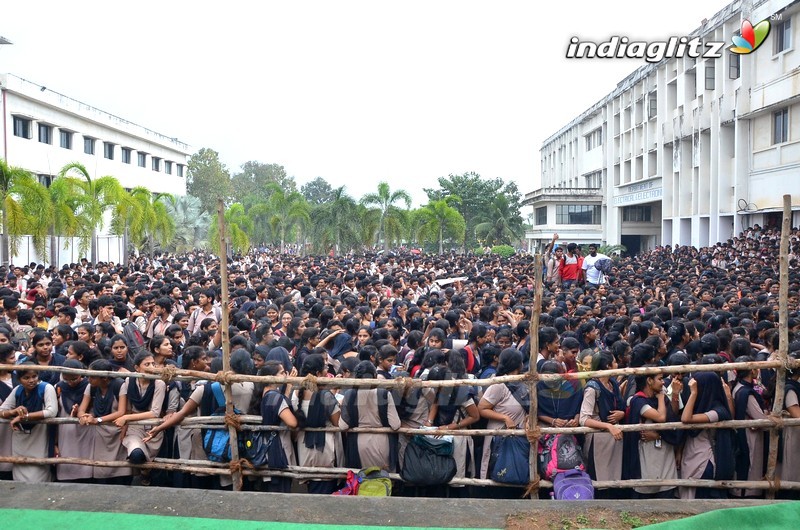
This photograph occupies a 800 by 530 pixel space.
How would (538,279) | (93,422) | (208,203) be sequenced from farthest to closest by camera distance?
(208,203) < (93,422) < (538,279)

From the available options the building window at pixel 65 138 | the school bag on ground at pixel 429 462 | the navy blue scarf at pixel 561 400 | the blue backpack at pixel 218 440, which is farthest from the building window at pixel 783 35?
the building window at pixel 65 138

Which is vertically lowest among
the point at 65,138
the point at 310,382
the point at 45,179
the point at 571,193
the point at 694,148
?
the point at 310,382

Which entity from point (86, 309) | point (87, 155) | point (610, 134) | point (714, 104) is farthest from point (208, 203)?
point (86, 309)

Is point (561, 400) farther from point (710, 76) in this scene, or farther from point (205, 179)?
point (205, 179)

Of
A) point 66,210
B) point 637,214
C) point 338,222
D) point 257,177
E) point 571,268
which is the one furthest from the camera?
point 257,177

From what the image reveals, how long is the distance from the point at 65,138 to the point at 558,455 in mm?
31106

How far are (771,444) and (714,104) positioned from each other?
80.3ft

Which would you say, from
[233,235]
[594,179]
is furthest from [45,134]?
[594,179]

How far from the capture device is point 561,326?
8.14m

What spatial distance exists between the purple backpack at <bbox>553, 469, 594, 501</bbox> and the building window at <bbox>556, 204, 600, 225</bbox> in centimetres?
3821

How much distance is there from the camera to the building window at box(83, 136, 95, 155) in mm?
32562

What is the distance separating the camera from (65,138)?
30.7 m

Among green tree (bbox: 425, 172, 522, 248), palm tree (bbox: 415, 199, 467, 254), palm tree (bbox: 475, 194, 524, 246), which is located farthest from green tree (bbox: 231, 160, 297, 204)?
palm tree (bbox: 415, 199, 467, 254)

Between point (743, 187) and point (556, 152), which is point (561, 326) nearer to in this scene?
point (743, 187)
